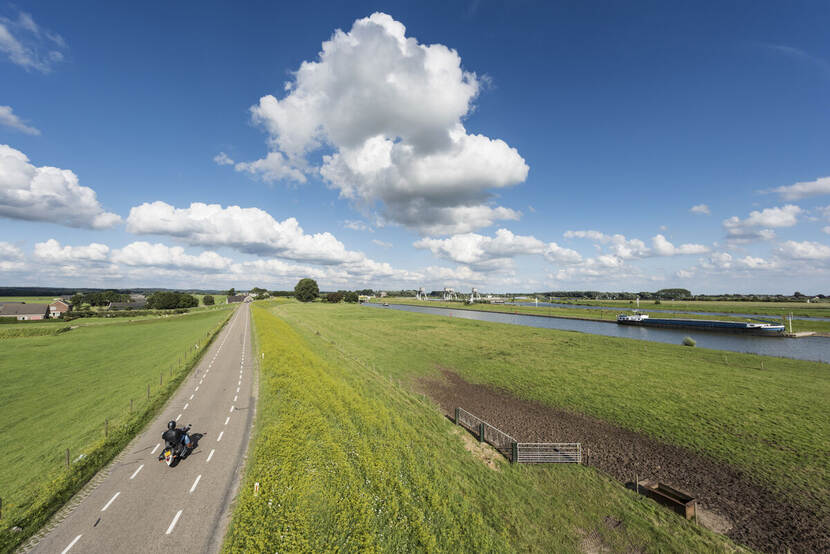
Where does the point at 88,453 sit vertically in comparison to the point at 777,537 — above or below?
above

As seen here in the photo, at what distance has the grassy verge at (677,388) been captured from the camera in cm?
1852

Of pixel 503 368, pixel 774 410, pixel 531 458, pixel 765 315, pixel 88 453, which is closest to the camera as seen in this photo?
pixel 88 453

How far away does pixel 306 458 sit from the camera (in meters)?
14.5

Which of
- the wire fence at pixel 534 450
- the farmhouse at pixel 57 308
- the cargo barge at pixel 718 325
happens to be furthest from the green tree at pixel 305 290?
the wire fence at pixel 534 450

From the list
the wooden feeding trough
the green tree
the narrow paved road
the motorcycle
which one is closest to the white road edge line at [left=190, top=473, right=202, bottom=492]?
the narrow paved road

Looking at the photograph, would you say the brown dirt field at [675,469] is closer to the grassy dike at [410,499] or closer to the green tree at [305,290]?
the grassy dike at [410,499]

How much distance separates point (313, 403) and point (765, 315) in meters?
177

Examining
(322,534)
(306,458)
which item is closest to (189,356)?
(306,458)

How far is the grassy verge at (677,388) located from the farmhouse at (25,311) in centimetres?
13089

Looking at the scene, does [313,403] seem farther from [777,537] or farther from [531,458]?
[777,537]

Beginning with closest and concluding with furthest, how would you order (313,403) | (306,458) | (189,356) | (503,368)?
(306,458) → (313,403) → (503,368) → (189,356)

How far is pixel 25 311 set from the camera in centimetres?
10669

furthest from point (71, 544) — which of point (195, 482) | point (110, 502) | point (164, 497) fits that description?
point (195, 482)

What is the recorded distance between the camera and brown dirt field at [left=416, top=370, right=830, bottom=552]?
12.7 metres
